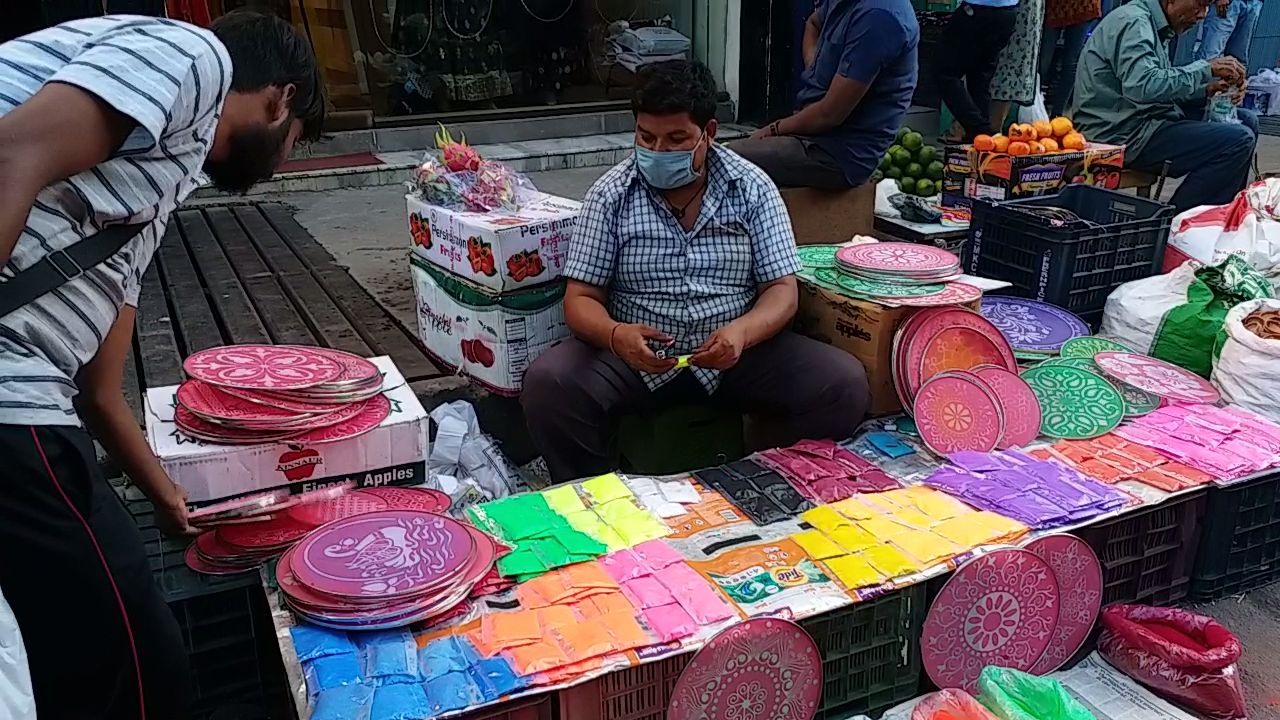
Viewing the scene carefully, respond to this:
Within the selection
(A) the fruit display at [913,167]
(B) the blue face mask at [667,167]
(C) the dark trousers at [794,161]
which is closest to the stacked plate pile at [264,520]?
(B) the blue face mask at [667,167]

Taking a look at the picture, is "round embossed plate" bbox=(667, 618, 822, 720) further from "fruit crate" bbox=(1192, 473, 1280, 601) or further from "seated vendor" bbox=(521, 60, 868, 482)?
"fruit crate" bbox=(1192, 473, 1280, 601)

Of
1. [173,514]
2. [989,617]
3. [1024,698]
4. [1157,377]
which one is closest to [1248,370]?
[1157,377]

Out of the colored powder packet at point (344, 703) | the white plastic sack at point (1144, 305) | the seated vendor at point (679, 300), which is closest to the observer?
the colored powder packet at point (344, 703)

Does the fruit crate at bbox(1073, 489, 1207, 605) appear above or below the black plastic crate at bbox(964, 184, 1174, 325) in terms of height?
below

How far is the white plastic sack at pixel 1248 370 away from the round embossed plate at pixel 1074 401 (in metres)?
0.42

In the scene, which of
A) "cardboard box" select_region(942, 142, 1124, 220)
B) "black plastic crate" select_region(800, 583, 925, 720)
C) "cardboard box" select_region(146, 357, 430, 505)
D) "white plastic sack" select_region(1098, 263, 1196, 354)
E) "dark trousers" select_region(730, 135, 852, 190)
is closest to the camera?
"black plastic crate" select_region(800, 583, 925, 720)

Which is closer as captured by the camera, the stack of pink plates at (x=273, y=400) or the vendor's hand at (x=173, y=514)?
the vendor's hand at (x=173, y=514)

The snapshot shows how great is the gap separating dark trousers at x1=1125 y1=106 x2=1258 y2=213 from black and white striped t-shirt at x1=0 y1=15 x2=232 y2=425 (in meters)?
4.61

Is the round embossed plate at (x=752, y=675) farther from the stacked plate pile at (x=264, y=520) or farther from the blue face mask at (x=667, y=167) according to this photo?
the blue face mask at (x=667, y=167)

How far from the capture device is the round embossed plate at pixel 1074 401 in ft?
8.69

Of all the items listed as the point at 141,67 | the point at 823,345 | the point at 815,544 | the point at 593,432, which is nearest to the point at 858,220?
the point at 823,345

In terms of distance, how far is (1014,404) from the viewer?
2672 millimetres

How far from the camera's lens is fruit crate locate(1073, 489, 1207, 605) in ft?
7.48

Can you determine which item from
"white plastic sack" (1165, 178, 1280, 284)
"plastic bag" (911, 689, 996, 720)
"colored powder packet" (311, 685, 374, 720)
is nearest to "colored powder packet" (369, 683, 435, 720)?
"colored powder packet" (311, 685, 374, 720)
